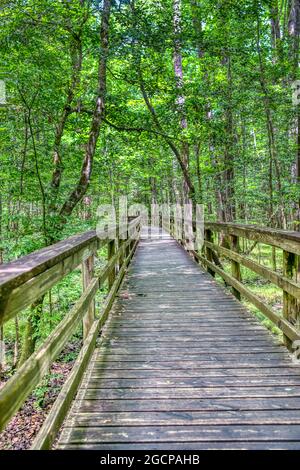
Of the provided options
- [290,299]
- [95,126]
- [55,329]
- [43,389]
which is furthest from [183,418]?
[95,126]

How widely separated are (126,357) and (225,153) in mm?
10200

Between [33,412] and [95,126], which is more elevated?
[95,126]

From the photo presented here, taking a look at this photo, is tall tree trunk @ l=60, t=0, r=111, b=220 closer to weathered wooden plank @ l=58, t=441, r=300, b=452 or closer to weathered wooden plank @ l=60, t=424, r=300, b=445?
weathered wooden plank @ l=60, t=424, r=300, b=445

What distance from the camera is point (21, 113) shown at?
23.9ft

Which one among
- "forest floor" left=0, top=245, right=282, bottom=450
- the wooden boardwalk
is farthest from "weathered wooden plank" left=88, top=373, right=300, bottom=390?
"forest floor" left=0, top=245, right=282, bottom=450

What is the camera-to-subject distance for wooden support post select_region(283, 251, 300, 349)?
11.0 feet

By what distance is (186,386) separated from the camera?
2834 mm

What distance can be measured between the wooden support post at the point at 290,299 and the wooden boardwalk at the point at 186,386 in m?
0.32

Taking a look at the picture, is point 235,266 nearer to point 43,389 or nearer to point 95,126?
point 43,389

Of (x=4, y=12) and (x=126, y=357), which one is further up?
(x=4, y=12)

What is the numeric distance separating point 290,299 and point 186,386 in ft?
4.47

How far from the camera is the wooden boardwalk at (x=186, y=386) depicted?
86.4 inches

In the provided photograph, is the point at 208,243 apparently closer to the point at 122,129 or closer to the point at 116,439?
the point at 122,129
